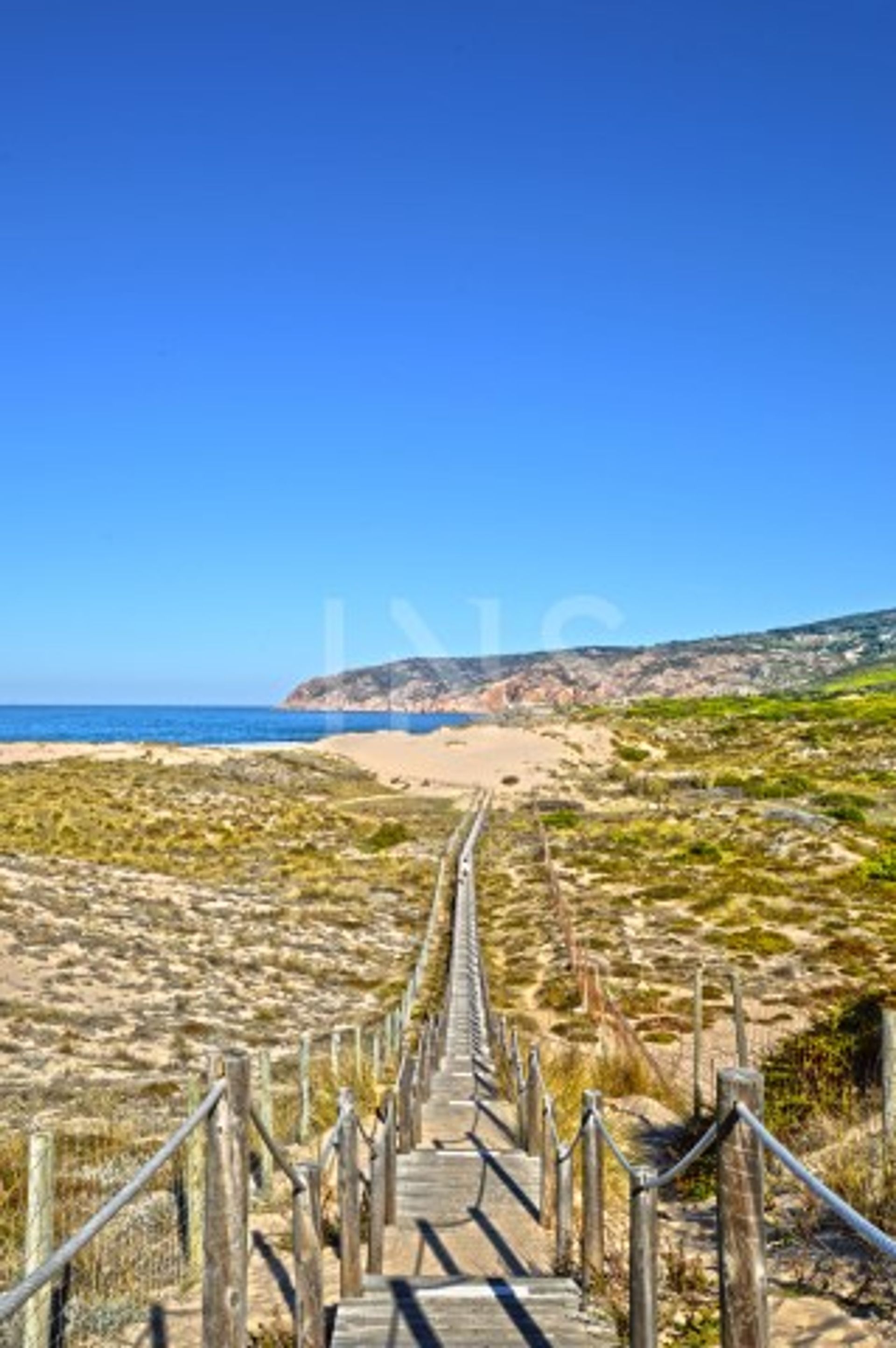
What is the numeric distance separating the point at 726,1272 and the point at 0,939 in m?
22.9

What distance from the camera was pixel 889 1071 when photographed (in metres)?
9.82

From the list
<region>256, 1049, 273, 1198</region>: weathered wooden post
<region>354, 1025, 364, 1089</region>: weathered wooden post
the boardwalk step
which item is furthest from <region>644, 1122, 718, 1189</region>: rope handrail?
<region>354, 1025, 364, 1089</region>: weathered wooden post

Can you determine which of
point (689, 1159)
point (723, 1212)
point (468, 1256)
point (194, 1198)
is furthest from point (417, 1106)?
point (723, 1212)

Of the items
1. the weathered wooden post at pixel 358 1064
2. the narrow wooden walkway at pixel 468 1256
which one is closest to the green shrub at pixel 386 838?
the weathered wooden post at pixel 358 1064

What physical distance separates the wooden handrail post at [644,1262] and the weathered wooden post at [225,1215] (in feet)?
5.82

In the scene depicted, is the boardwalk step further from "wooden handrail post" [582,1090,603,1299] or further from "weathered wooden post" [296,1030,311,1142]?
"weathered wooden post" [296,1030,311,1142]

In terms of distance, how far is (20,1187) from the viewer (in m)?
9.34

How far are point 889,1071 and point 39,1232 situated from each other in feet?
22.7

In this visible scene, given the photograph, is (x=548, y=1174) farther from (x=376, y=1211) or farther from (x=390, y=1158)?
(x=376, y=1211)

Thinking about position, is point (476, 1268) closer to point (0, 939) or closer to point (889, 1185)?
point (889, 1185)

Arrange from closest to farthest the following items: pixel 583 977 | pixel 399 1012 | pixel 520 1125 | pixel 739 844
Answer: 1. pixel 520 1125
2. pixel 399 1012
3. pixel 583 977
4. pixel 739 844

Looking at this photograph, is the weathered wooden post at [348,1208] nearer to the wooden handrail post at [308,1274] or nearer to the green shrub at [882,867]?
the wooden handrail post at [308,1274]

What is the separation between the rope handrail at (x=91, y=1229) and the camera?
2938 mm

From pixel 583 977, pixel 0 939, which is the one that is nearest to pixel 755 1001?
pixel 583 977
